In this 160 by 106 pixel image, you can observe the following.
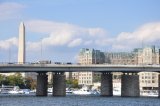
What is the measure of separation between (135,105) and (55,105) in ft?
66.3

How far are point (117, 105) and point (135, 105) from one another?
4.26 meters

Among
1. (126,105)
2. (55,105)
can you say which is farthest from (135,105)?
(55,105)

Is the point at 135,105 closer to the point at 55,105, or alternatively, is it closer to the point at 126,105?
the point at 126,105

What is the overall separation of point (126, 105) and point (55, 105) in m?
17.9

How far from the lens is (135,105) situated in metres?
139

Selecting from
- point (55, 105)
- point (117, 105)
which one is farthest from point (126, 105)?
point (55, 105)

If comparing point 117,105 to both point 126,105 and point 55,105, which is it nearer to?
point 126,105

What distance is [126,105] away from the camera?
13800cm

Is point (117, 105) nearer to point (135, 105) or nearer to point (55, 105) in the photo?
point (135, 105)

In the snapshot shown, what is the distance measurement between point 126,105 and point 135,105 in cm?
236

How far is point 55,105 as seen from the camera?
131 metres
